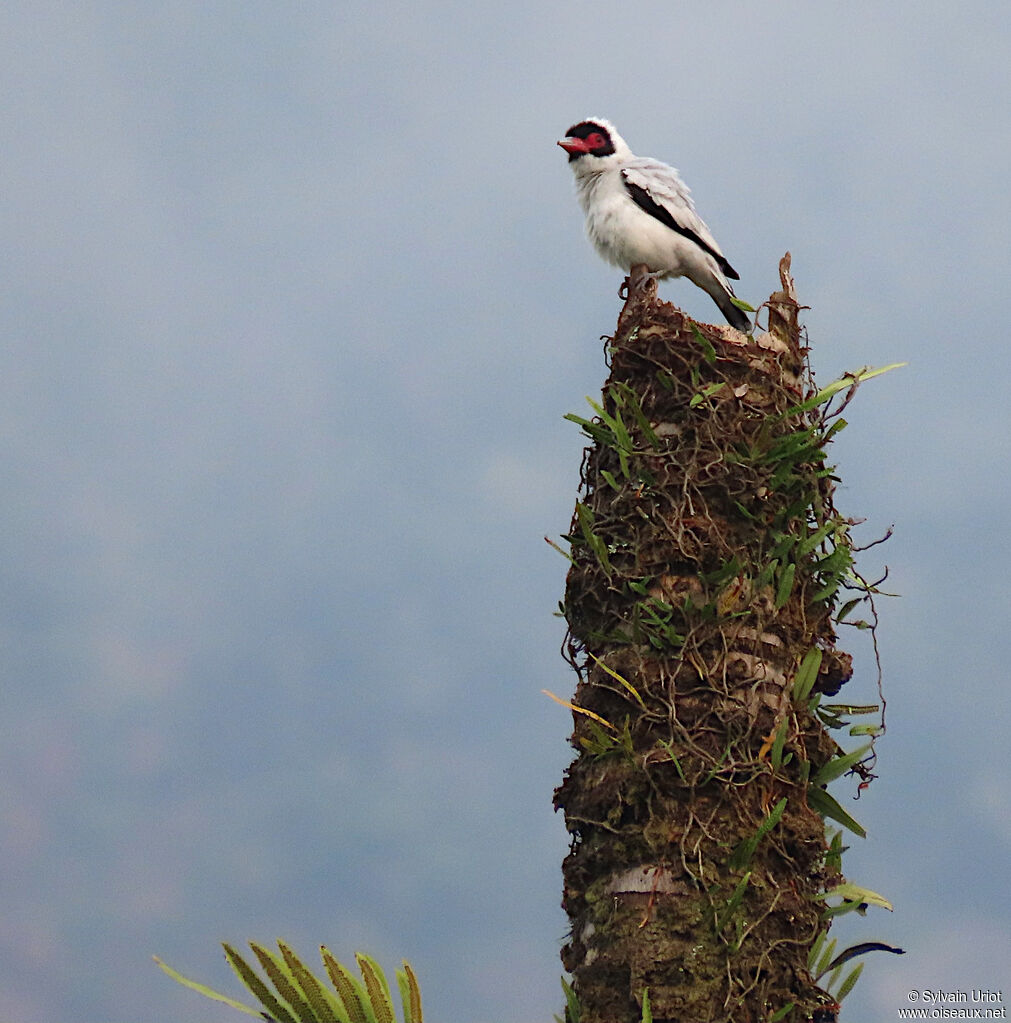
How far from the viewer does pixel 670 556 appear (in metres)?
4.59

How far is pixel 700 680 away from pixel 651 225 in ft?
12.4

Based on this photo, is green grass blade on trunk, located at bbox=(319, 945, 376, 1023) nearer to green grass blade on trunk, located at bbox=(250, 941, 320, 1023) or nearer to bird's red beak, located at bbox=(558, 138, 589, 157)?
green grass blade on trunk, located at bbox=(250, 941, 320, 1023)

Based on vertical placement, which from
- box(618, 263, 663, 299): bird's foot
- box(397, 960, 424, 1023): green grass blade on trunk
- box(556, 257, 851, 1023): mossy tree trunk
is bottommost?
box(397, 960, 424, 1023): green grass blade on trunk

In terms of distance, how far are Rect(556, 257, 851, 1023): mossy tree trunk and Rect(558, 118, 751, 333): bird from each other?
2.24m

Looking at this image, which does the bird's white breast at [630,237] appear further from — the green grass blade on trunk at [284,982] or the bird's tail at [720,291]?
the green grass blade on trunk at [284,982]

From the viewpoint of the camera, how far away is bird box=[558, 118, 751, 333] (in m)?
7.33

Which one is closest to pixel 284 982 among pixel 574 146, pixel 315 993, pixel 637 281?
pixel 315 993

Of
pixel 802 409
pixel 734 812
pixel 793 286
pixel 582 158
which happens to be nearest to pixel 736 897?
pixel 734 812

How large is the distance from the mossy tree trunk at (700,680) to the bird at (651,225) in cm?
224

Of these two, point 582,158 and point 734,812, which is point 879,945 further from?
point 582,158

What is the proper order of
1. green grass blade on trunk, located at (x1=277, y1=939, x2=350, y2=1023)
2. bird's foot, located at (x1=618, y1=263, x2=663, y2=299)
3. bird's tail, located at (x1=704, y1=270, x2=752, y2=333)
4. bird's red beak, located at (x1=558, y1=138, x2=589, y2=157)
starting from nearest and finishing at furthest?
1. green grass blade on trunk, located at (x1=277, y1=939, x2=350, y2=1023)
2. bird's foot, located at (x1=618, y1=263, x2=663, y2=299)
3. bird's tail, located at (x1=704, y1=270, x2=752, y2=333)
4. bird's red beak, located at (x1=558, y1=138, x2=589, y2=157)

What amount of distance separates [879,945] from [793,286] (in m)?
2.79

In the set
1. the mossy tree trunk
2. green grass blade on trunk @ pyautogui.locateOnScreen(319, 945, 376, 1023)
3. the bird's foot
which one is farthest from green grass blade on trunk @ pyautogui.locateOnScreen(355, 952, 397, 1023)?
the bird's foot

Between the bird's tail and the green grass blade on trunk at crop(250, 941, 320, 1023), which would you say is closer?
the green grass blade on trunk at crop(250, 941, 320, 1023)
